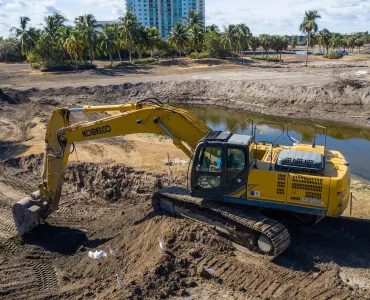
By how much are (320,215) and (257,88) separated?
91.3 ft

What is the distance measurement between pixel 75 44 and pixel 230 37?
2816 centimetres

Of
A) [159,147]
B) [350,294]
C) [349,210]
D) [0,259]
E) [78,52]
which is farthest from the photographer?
[78,52]

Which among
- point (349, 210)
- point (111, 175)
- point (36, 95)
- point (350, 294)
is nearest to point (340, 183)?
point (350, 294)

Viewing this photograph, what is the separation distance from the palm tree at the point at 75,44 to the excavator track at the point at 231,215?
136 feet

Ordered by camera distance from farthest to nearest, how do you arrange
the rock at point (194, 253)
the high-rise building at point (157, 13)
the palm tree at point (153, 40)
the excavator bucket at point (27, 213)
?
1. the high-rise building at point (157, 13)
2. the palm tree at point (153, 40)
3. the excavator bucket at point (27, 213)
4. the rock at point (194, 253)

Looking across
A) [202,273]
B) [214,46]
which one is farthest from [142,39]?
[202,273]

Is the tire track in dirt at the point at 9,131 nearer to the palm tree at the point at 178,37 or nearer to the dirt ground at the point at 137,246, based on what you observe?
the dirt ground at the point at 137,246

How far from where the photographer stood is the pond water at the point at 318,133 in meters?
20.5

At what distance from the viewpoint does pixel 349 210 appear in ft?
39.8

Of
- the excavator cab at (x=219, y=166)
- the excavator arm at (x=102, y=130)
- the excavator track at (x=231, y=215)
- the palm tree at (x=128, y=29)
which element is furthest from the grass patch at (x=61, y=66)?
the excavator cab at (x=219, y=166)

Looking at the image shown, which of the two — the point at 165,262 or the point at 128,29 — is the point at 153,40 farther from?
the point at 165,262

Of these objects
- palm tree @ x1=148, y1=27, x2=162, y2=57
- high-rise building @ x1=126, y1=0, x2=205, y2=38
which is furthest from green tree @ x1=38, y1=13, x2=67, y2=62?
high-rise building @ x1=126, y1=0, x2=205, y2=38

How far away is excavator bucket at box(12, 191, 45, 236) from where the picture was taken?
436 inches

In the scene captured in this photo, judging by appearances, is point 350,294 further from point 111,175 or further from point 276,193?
point 111,175
